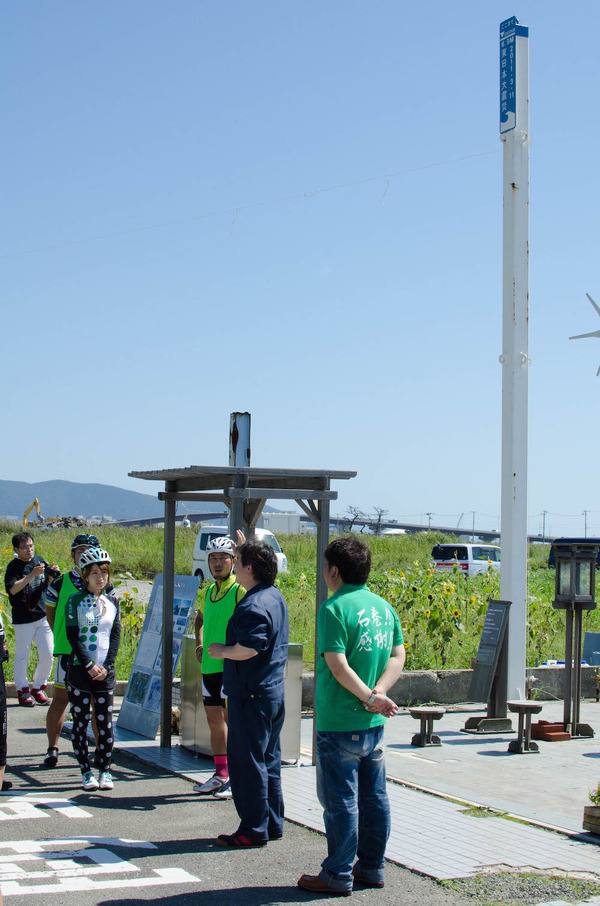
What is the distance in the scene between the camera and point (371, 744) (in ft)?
16.8

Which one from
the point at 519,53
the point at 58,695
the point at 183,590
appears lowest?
the point at 58,695

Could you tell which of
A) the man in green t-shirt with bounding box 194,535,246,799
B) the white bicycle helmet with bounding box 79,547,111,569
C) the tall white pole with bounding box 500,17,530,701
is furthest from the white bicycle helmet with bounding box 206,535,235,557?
the tall white pole with bounding box 500,17,530,701

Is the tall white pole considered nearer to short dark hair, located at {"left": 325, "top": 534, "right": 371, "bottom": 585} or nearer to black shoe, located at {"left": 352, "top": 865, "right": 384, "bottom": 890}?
black shoe, located at {"left": 352, "top": 865, "right": 384, "bottom": 890}

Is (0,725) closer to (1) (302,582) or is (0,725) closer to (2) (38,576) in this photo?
(2) (38,576)

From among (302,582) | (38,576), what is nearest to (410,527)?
(302,582)

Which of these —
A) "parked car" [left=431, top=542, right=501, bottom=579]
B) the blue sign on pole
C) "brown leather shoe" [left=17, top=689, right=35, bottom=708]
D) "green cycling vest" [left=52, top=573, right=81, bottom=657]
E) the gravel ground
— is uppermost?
the blue sign on pole

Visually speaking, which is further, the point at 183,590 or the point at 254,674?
the point at 183,590

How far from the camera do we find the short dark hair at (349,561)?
5.20 metres

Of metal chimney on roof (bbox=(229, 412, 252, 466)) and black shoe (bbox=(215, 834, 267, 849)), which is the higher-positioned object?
metal chimney on roof (bbox=(229, 412, 252, 466))

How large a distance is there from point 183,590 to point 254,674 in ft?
11.1

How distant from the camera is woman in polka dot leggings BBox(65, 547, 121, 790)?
721 cm

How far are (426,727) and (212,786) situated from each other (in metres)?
3.02

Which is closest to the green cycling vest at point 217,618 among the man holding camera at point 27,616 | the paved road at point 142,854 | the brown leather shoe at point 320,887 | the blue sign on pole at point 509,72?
the paved road at point 142,854

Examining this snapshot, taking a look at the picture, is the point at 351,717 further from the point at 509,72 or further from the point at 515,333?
the point at 509,72
